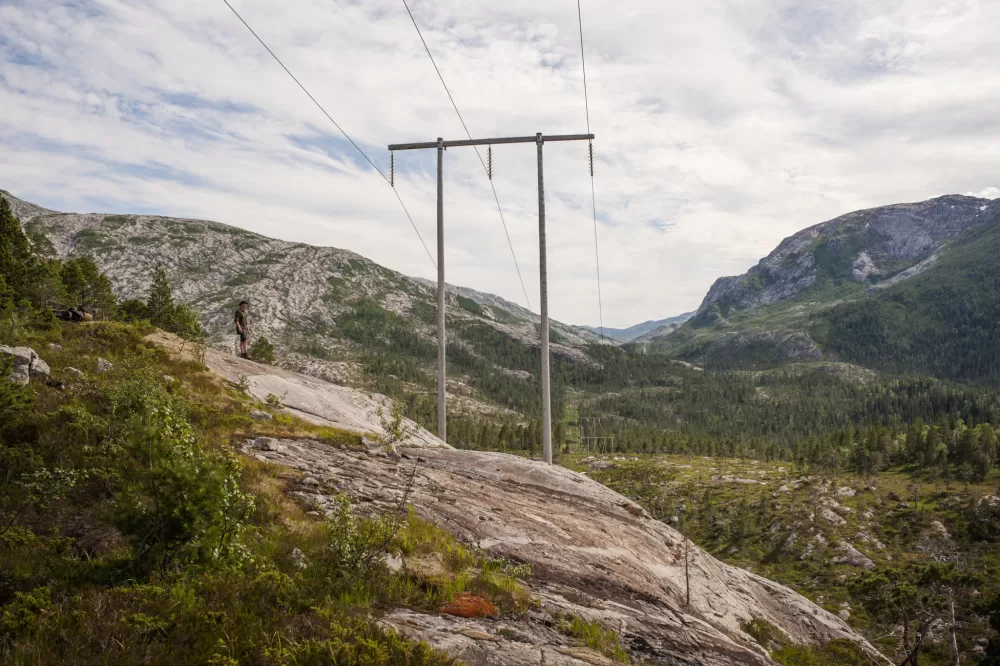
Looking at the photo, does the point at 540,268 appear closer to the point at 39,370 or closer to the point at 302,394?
the point at 302,394

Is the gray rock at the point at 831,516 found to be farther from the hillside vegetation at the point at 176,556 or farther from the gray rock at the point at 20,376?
the gray rock at the point at 20,376

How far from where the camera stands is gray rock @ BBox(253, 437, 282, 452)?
1617 cm

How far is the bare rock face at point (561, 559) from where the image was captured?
9.84m

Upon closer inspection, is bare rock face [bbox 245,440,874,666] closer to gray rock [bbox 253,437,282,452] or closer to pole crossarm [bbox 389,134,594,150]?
gray rock [bbox 253,437,282,452]

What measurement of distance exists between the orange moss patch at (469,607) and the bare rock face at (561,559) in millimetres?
242

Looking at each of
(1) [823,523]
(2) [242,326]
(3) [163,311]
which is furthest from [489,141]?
(1) [823,523]

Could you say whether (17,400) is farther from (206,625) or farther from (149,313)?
(149,313)

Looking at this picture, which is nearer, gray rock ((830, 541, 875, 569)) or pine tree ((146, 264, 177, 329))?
pine tree ((146, 264, 177, 329))

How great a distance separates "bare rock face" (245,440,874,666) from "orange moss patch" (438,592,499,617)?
9.5 inches

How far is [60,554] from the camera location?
29.9 ft

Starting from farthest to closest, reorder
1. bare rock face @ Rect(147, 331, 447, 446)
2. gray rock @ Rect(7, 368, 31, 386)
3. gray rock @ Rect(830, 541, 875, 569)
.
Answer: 1. gray rock @ Rect(830, 541, 875, 569)
2. bare rock face @ Rect(147, 331, 447, 446)
3. gray rock @ Rect(7, 368, 31, 386)

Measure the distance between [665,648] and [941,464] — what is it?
169815mm

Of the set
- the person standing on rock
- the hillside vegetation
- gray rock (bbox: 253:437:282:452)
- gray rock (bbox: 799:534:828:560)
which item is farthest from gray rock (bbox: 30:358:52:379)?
gray rock (bbox: 799:534:828:560)

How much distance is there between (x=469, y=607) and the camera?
32.9ft
